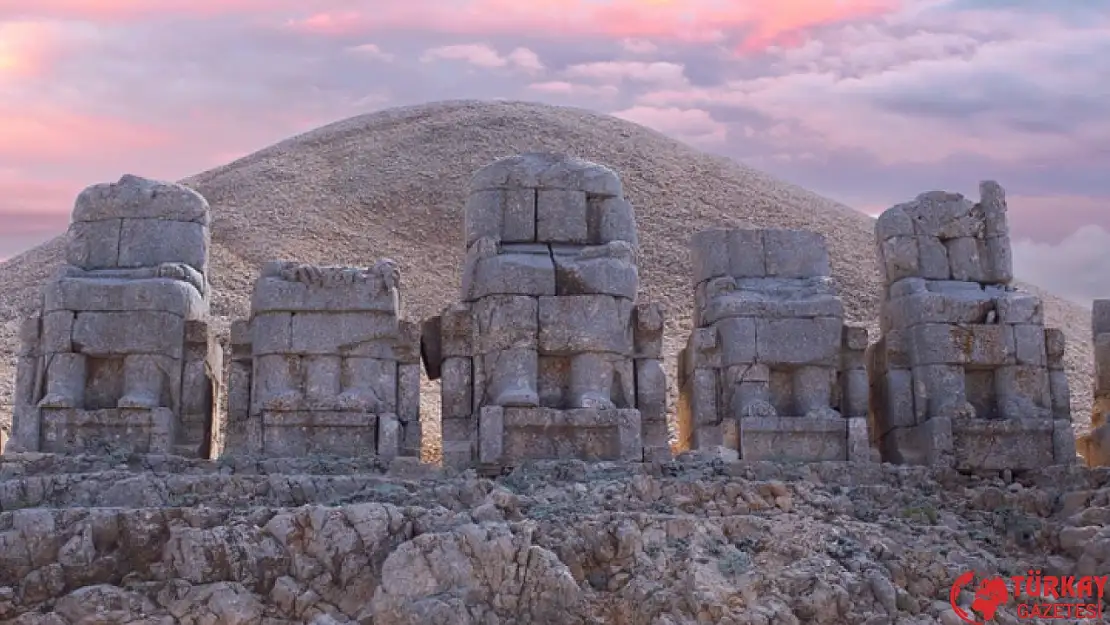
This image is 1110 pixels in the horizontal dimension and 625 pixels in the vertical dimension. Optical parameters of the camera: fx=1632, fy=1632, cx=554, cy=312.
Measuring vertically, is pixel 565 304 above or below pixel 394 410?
above

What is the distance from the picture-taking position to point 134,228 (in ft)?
57.8

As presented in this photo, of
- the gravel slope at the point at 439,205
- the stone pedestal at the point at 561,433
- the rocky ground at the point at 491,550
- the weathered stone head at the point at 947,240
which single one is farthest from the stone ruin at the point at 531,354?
the gravel slope at the point at 439,205

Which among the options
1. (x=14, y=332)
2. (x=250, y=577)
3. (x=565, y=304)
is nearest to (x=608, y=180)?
(x=565, y=304)

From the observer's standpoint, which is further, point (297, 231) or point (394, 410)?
point (297, 231)

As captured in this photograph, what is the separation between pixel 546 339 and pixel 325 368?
2.29 meters

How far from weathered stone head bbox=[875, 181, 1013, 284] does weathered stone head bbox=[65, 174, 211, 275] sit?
7.83 meters

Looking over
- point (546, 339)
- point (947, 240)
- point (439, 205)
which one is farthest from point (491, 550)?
point (439, 205)

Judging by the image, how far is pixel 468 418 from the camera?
1694 centimetres

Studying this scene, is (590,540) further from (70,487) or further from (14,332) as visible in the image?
(14,332)

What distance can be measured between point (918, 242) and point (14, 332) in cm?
2259

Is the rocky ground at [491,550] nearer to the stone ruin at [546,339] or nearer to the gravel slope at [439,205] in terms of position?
the stone ruin at [546,339]

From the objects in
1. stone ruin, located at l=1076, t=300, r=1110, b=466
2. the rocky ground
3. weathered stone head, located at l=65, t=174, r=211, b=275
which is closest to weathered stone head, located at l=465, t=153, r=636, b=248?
weathered stone head, located at l=65, t=174, r=211, b=275

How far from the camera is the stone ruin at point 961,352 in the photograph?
1733 cm

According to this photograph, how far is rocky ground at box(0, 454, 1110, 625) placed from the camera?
38.8 ft
